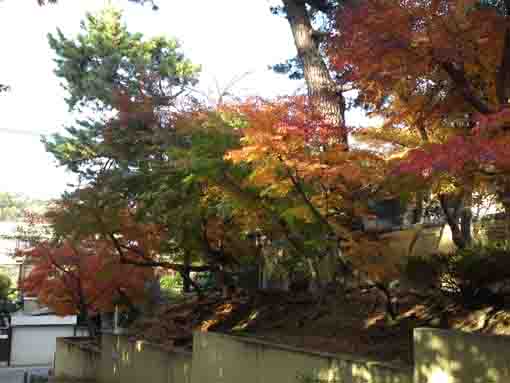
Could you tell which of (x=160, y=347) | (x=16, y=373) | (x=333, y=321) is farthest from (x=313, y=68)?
(x=16, y=373)

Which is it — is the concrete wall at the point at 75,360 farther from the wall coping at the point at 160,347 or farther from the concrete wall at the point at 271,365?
the concrete wall at the point at 271,365

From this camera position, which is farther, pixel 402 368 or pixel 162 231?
pixel 162 231

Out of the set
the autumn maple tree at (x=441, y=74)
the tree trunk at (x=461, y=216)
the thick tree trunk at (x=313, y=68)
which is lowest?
the tree trunk at (x=461, y=216)

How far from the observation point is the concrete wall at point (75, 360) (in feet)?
58.2

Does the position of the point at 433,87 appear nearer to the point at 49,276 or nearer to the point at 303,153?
the point at 303,153

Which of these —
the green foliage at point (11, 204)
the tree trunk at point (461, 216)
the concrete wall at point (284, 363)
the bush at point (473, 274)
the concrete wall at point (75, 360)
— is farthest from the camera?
the green foliage at point (11, 204)

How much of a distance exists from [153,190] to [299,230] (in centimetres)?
457

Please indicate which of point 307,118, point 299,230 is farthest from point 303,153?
point 299,230

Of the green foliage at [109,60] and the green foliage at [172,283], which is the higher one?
the green foliage at [109,60]

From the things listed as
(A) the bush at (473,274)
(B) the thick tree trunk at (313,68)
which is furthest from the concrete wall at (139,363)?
(B) the thick tree trunk at (313,68)

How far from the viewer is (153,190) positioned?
1282 centimetres

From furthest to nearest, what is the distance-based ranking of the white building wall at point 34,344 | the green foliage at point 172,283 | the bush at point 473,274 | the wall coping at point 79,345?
the white building wall at point 34,344 → the green foliage at point 172,283 → the wall coping at point 79,345 → the bush at point 473,274

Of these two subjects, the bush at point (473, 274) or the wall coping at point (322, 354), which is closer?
the wall coping at point (322, 354)

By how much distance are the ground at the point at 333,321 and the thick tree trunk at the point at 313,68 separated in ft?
12.3
